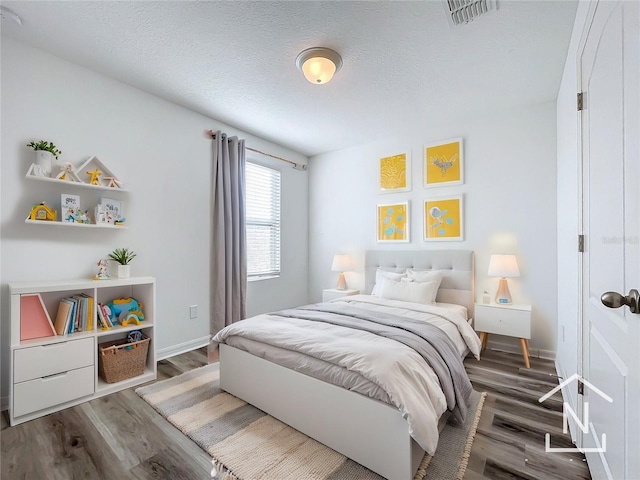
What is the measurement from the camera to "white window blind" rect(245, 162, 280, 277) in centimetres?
389

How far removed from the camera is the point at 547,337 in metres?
2.93

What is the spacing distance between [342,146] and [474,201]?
6.40 feet

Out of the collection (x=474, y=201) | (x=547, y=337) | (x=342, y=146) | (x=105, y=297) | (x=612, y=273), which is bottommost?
(x=547, y=337)

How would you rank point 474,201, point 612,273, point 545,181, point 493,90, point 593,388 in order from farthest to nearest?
point 474,201 → point 545,181 → point 493,90 → point 593,388 → point 612,273

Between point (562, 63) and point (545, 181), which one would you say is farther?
point (545, 181)

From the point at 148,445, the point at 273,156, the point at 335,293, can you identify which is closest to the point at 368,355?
the point at 148,445

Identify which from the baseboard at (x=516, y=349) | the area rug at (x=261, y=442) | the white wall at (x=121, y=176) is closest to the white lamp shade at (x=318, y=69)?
the white wall at (x=121, y=176)

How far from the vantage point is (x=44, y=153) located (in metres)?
2.15

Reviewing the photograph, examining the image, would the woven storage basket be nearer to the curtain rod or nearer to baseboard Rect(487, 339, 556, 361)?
the curtain rod

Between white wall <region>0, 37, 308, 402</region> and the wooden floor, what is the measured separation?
2.14 ft

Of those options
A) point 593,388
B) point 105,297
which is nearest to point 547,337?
point 593,388

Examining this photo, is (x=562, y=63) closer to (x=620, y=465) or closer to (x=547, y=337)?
(x=547, y=337)

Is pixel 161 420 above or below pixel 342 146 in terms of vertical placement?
below

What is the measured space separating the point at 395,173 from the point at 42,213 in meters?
3.54
